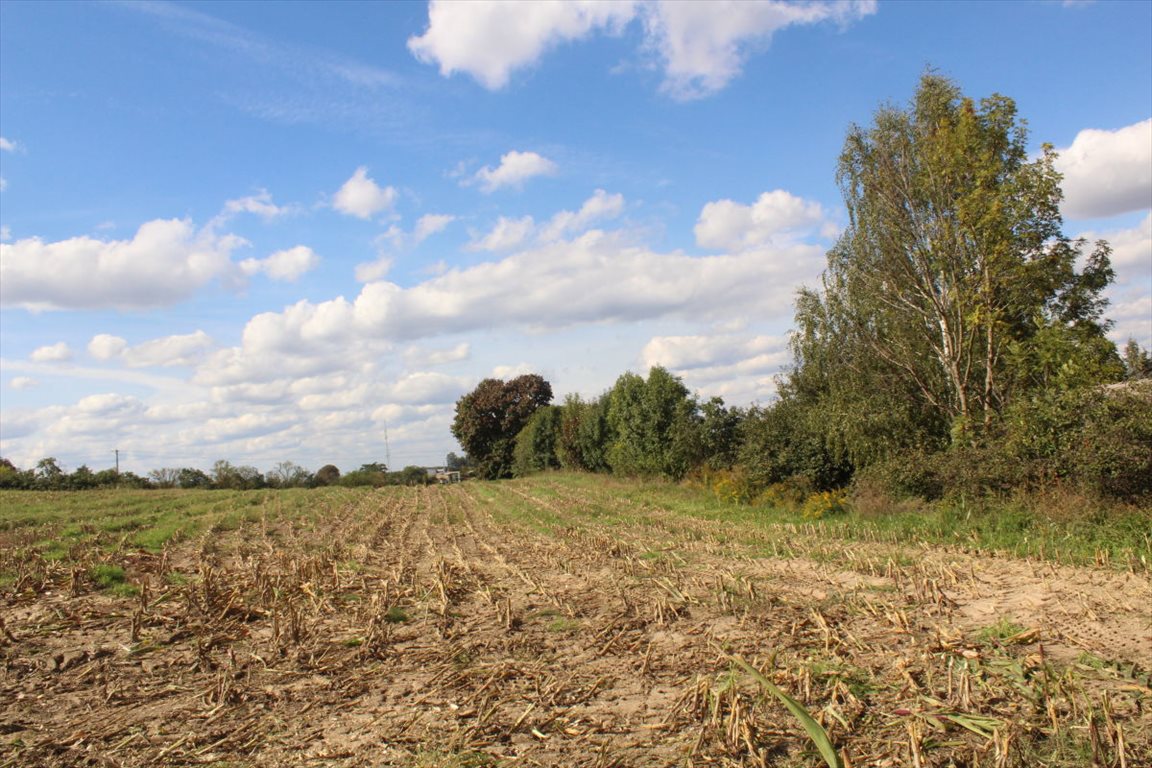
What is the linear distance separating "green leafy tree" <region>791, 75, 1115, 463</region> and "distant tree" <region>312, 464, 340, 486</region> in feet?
244

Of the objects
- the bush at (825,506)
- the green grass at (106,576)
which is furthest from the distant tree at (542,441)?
the green grass at (106,576)

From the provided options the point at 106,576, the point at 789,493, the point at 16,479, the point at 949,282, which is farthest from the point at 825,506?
the point at 16,479

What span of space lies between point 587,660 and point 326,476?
91097 mm

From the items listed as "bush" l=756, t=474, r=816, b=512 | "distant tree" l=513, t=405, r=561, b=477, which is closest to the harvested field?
"bush" l=756, t=474, r=816, b=512

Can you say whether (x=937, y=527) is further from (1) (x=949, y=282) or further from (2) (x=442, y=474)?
(2) (x=442, y=474)

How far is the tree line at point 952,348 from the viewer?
14.5 metres

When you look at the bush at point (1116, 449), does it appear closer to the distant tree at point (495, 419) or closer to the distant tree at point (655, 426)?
the distant tree at point (655, 426)

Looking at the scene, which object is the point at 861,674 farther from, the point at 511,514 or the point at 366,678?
the point at 511,514

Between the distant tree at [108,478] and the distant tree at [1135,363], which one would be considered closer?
the distant tree at [1135,363]

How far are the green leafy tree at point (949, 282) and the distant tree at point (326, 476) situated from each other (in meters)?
74.4

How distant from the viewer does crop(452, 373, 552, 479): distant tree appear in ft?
226

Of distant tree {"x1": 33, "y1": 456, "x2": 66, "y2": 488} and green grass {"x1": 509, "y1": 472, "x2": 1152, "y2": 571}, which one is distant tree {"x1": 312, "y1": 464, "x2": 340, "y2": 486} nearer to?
distant tree {"x1": 33, "y1": 456, "x2": 66, "y2": 488}

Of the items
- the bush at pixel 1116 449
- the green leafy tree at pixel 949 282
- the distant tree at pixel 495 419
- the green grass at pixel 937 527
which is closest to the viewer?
the green grass at pixel 937 527

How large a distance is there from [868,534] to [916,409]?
288 inches
